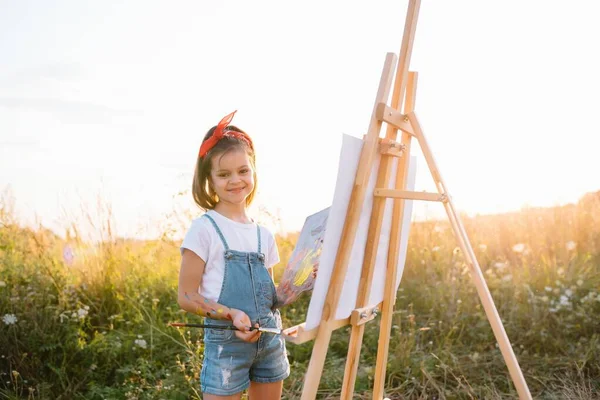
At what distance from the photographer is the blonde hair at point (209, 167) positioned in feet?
7.38

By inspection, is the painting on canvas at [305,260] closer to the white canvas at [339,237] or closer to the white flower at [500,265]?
the white canvas at [339,237]

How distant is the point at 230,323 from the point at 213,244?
0.89 ft

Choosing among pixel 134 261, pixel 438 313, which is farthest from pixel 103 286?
pixel 438 313

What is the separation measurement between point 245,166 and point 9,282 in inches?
105

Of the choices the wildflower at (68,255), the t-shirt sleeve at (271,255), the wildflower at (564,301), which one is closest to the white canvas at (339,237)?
the t-shirt sleeve at (271,255)

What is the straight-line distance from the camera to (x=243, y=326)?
204 cm

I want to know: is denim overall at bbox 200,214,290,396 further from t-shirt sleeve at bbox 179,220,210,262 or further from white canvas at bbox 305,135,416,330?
white canvas at bbox 305,135,416,330

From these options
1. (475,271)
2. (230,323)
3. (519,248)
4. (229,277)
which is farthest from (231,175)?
(519,248)

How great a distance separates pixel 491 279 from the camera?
4.46 meters

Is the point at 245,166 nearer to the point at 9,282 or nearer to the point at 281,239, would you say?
the point at 9,282

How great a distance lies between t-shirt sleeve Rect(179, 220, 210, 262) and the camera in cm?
212

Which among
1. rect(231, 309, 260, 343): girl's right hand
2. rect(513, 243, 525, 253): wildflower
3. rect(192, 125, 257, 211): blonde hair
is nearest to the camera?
rect(231, 309, 260, 343): girl's right hand

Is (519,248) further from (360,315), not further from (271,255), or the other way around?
(271,255)

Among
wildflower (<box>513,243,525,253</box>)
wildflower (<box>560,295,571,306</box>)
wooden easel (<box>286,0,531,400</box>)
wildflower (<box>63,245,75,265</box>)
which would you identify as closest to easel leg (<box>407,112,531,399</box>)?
wooden easel (<box>286,0,531,400</box>)
